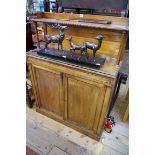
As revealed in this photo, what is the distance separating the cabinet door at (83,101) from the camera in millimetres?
1283

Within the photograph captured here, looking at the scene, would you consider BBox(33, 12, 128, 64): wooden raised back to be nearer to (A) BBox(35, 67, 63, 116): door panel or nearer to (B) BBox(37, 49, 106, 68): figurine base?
(B) BBox(37, 49, 106, 68): figurine base

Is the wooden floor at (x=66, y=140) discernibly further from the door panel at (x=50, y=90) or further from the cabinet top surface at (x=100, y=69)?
the cabinet top surface at (x=100, y=69)

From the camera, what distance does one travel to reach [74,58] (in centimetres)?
131

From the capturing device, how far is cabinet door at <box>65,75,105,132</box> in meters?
1.28

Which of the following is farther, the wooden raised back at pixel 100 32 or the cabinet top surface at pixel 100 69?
the wooden raised back at pixel 100 32

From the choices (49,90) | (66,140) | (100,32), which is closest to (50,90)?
(49,90)

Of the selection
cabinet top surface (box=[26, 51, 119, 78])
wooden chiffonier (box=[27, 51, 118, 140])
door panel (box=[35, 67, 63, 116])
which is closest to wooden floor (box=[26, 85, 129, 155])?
wooden chiffonier (box=[27, 51, 118, 140])

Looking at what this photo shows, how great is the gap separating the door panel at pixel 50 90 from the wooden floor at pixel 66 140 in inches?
8.1

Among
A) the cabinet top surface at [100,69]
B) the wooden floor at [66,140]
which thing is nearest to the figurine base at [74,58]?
the cabinet top surface at [100,69]

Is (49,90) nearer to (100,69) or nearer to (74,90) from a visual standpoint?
(74,90)

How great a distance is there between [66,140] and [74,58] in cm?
97

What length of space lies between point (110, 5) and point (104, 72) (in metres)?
0.80
